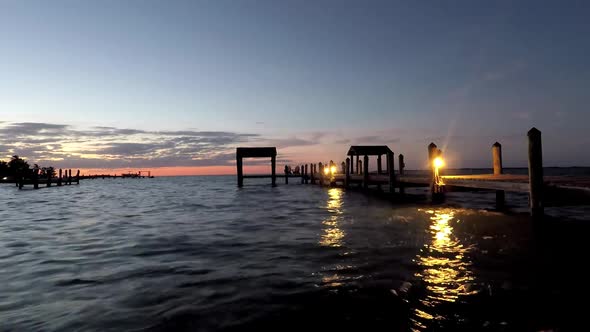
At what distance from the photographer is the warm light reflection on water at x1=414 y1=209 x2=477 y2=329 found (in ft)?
14.6

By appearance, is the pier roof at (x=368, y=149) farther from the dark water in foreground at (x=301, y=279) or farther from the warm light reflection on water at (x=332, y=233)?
the dark water in foreground at (x=301, y=279)

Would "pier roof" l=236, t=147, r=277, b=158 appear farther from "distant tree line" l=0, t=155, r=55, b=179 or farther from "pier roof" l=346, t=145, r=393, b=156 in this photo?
"distant tree line" l=0, t=155, r=55, b=179

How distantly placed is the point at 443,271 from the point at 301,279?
2.38 meters

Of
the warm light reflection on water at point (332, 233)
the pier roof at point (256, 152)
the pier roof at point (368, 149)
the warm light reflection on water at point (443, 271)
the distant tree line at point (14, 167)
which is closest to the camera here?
the warm light reflection on water at point (443, 271)

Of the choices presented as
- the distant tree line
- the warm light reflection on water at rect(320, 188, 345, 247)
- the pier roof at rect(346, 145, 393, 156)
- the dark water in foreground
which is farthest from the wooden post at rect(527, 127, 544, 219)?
the distant tree line

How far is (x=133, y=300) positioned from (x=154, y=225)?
7.83 metres

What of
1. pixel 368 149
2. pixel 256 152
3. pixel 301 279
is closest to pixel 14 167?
pixel 256 152

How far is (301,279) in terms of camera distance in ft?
17.8

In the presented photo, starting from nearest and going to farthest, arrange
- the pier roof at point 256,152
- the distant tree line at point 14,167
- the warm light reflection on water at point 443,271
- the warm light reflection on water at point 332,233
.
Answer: the warm light reflection on water at point 443,271
the warm light reflection on water at point 332,233
the pier roof at point 256,152
the distant tree line at point 14,167

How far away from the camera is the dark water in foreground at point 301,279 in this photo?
3.92 m

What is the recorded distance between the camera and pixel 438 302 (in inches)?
170

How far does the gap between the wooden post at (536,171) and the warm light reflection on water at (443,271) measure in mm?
3043

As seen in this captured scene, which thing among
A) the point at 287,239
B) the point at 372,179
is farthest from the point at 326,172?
the point at 287,239

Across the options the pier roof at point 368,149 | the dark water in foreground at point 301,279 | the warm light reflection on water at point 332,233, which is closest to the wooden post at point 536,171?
the dark water in foreground at point 301,279
